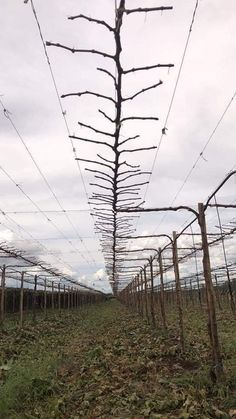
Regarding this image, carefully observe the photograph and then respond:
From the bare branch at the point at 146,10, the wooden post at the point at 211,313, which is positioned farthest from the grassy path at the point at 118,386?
the bare branch at the point at 146,10

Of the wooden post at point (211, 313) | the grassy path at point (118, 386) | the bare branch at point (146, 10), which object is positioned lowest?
the grassy path at point (118, 386)

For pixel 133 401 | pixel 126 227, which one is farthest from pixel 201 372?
pixel 126 227

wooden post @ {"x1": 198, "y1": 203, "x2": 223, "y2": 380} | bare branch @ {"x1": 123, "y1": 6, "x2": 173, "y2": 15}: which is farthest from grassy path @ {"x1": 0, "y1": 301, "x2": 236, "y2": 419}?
bare branch @ {"x1": 123, "y1": 6, "x2": 173, "y2": 15}

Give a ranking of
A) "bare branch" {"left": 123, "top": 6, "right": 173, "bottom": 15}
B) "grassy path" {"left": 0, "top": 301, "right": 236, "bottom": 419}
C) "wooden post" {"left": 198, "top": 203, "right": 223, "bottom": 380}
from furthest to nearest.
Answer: "wooden post" {"left": 198, "top": 203, "right": 223, "bottom": 380} < "grassy path" {"left": 0, "top": 301, "right": 236, "bottom": 419} < "bare branch" {"left": 123, "top": 6, "right": 173, "bottom": 15}

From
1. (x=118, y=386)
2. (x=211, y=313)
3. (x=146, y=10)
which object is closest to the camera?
(x=146, y=10)

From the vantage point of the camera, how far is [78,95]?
6539 millimetres

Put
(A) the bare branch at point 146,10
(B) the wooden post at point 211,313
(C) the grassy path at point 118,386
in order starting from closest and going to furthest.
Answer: (A) the bare branch at point 146,10
(C) the grassy path at point 118,386
(B) the wooden post at point 211,313

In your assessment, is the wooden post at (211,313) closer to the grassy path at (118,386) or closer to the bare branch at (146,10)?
the grassy path at (118,386)

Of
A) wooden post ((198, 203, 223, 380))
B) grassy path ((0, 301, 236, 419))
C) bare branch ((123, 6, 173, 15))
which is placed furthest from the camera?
wooden post ((198, 203, 223, 380))

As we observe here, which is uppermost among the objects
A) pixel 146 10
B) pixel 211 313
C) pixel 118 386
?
pixel 146 10

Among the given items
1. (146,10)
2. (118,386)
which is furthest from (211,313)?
(146,10)

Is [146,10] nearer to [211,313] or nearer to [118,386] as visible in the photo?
[211,313]

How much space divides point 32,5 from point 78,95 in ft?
5.40

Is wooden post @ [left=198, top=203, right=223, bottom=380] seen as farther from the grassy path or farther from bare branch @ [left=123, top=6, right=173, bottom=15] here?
bare branch @ [left=123, top=6, right=173, bottom=15]
